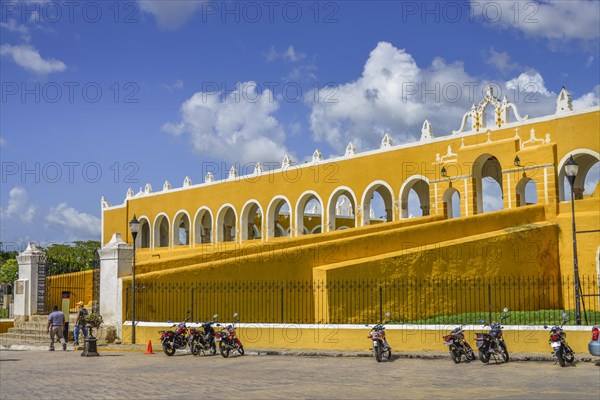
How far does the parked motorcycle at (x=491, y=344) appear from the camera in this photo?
1302cm

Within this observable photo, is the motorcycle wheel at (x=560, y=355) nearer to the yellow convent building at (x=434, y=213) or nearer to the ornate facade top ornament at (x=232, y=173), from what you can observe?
the yellow convent building at (x=434, y=213)

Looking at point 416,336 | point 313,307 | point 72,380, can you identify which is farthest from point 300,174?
point 72,380

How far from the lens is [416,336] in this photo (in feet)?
48.4

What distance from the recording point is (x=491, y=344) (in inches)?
516

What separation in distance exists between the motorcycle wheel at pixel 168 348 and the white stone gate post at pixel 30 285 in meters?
8.87

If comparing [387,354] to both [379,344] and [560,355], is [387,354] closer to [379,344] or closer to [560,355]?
[379,344]

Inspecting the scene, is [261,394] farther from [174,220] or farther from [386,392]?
[174,220]

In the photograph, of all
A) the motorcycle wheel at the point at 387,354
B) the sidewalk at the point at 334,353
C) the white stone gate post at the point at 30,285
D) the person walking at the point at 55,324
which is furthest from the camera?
the white stone gate post at the point at 30,285

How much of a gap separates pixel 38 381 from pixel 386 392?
5.24m

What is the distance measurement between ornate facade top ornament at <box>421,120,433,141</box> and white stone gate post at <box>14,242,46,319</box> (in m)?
13.7

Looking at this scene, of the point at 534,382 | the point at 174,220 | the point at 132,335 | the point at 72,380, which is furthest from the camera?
the point at 174,220

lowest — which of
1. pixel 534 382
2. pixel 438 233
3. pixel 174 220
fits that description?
pixel 534 382

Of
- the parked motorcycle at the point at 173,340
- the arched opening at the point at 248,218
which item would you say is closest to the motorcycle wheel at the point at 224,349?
the parked motorcycle at the point at 173,340

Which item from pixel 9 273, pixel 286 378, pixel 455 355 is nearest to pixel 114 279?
pixel 286 378
